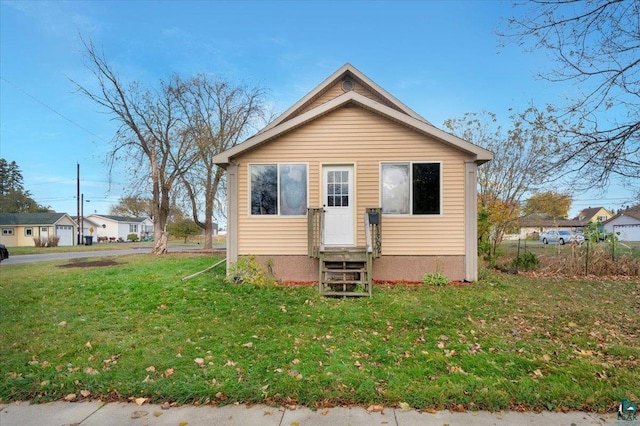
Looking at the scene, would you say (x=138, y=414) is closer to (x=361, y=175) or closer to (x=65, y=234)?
(x=361, y=175)

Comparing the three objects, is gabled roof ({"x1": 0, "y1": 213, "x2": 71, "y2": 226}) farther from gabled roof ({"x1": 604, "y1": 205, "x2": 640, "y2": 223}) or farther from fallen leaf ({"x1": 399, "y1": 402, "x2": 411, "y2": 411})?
gabled roof ({"x1": 604, "y1": 205, "x2": 640, "y2": 223})

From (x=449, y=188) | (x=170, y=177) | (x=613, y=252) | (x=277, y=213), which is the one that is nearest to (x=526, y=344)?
(x=449, y=188)

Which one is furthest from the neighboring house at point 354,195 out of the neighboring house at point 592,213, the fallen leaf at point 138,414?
the neighboring house at point 592,213

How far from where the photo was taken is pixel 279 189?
8555mm

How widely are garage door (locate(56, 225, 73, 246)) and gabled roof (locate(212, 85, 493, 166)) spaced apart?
136 feet

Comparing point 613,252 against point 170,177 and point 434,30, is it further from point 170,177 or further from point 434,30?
point 170,177

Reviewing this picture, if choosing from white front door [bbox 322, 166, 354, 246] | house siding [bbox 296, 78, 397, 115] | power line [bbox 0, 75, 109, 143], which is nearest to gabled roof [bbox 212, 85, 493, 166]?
white front door [bbox 322, 166, 354, 246]

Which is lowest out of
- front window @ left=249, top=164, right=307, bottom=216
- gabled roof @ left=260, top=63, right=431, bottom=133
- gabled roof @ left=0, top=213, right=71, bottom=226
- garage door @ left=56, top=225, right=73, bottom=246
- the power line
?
garage door @ left=56, top=225, right=73, bottom=246

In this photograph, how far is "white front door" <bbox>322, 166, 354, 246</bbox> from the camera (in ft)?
28.2

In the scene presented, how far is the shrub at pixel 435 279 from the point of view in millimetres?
8141

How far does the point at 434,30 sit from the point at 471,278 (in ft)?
26.1

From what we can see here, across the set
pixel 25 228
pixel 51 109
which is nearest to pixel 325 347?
pixel 51 109

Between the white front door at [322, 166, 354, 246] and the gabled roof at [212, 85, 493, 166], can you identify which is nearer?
the gabled roof at [212, 85, 493, 166]

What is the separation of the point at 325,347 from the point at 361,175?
16.8 ft
